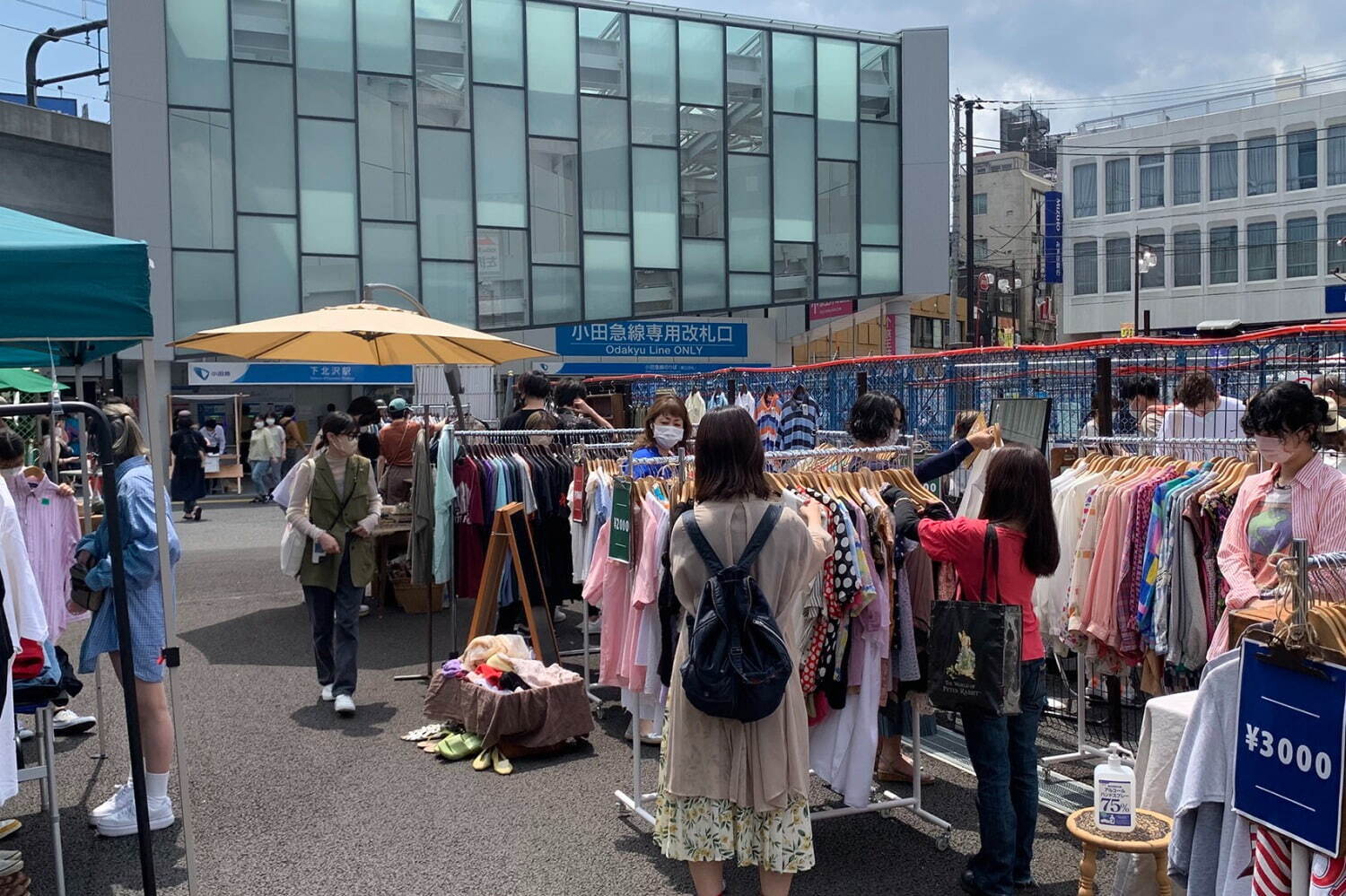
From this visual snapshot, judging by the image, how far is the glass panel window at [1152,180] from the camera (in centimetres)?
4328

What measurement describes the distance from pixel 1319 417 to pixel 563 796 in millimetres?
3667

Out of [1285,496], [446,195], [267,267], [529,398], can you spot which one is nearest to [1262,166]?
[446,195]

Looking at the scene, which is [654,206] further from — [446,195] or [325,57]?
[325,57]

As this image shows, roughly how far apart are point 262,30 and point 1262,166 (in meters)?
36.9

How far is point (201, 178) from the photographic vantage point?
2097 centimetres

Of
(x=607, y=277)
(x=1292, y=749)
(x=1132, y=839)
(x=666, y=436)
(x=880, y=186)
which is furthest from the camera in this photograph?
(x=880, y=186)

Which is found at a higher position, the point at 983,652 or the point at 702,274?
the point at 702,274

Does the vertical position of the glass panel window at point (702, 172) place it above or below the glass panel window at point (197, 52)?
below

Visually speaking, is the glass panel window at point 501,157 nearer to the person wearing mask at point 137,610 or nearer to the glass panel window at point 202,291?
the glass panel window at point 202,291

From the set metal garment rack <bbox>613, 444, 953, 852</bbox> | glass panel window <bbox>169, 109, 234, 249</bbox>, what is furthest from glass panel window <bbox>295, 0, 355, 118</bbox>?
metal garment rack <bbox>613, 444, 953, 852</bbox>

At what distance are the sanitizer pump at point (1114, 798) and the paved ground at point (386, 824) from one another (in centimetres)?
99

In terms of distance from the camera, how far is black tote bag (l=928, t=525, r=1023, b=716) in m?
3.78

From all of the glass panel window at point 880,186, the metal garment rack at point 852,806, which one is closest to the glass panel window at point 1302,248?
the glass panel window at point 880,186

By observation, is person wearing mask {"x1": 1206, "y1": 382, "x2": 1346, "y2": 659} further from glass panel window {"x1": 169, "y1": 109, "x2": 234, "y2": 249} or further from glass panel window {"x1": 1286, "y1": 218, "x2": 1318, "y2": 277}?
glass panel window {"x1": 1286, "y1": 218, "x2": 1318, "y2": 277}
